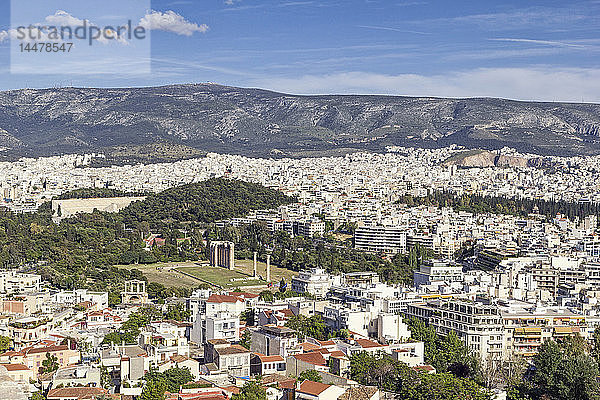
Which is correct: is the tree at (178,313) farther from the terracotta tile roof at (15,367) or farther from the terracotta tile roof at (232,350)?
the terracotta tile roof at (15,367)

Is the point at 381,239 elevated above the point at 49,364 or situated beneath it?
elevated above

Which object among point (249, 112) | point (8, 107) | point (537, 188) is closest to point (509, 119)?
point (249, 112)

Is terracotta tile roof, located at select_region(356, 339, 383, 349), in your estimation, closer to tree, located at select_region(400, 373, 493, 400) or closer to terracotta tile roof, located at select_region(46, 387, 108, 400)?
tree, located at select_region(400, 373, 493, 400)

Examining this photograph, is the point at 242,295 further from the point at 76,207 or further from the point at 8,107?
the point at 8,107

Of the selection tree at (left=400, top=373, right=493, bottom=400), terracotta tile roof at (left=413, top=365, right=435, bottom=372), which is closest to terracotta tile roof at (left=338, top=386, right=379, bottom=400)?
tree at (left=400, top=373, right=493, bottom=400)

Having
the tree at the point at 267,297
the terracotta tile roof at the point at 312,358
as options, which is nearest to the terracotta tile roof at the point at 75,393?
the terracotta tile roof at the point at 312,358

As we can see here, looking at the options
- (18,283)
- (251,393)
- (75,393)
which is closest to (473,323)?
(251,393)

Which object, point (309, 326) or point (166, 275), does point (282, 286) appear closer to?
point (166, 275)
